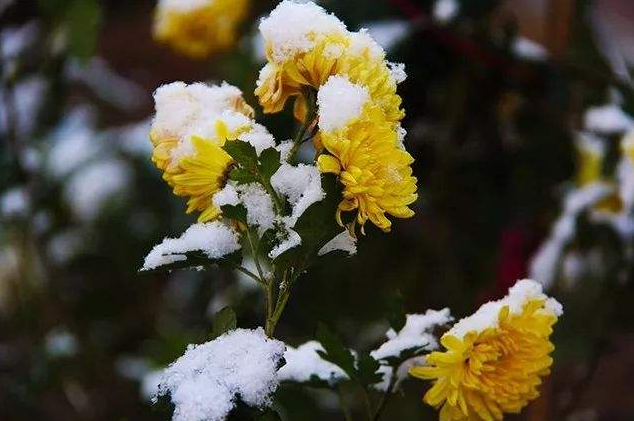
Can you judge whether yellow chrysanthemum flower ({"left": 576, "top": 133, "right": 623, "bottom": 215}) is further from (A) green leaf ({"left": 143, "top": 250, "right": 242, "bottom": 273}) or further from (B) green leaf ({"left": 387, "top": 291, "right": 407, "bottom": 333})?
(A) green leaf ({"left": 143, "top": 250, "right": 242, "bottom": 273})

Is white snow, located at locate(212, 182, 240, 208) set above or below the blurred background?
above

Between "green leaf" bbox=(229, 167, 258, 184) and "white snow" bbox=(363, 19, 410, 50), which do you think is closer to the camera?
"green leaf" bbox=(229, 167, 258, 184)

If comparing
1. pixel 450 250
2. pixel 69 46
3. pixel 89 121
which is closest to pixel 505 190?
pixel 450 250

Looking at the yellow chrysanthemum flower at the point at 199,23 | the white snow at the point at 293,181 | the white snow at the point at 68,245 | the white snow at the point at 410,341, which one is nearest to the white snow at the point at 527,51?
the yellow chrysanthemum flower at the point at 199,23

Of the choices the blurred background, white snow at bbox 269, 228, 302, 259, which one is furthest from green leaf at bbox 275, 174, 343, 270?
the blurred background

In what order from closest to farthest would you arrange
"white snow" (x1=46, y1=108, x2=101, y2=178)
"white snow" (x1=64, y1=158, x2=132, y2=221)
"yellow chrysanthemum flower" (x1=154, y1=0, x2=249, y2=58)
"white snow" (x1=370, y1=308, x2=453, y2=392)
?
1. "white snow" (x1=370, y1=308, x2=453, y2=392)
2. "yellow chrysanthemum flower" (x1=154, y1=0, x2=249, y2=58)
3. "white snow" (x1=46, y1=108, x2=101, y2=178)
4. "white snow" (x1=64, y1=158, x2=132, y2=221)

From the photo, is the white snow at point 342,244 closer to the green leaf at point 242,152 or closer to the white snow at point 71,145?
the green leaf at point 242,152

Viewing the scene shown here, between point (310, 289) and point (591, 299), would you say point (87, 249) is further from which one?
point (591, 299)

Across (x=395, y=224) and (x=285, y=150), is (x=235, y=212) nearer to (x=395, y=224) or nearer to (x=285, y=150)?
(x=285, y=150)

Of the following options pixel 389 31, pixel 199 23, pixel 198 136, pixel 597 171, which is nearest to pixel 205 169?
pixel 198 136
